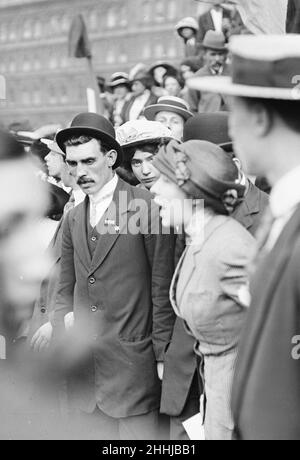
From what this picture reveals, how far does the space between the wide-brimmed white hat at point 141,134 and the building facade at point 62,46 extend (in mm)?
20166

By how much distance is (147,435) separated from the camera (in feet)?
12.1

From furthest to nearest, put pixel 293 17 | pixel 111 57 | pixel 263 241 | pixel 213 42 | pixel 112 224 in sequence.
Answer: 1. pixel 111 57
2. pixel 213 42
3. pixel 293 17
4. pixel 112 224
5. pixel 263 241

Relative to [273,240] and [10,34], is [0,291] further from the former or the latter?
[10,34]

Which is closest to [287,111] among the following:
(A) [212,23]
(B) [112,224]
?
(B) [112,224]

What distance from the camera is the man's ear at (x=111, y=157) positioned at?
3.95 metres

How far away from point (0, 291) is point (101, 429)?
1230mm

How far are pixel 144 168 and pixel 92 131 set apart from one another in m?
0.71

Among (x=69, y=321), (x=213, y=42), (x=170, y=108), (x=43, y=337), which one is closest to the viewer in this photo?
(x=69, y=321)

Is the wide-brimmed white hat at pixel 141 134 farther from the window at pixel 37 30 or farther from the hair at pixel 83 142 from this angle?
the window at pixel 37 30

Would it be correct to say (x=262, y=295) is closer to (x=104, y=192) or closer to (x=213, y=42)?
(x=104, y=192)

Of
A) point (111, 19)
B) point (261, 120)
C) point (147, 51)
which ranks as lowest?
point (147, 51)

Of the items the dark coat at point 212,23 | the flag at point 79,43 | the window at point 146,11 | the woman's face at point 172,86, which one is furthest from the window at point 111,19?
the woman's face at point 172,86

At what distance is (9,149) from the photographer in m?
4.22
